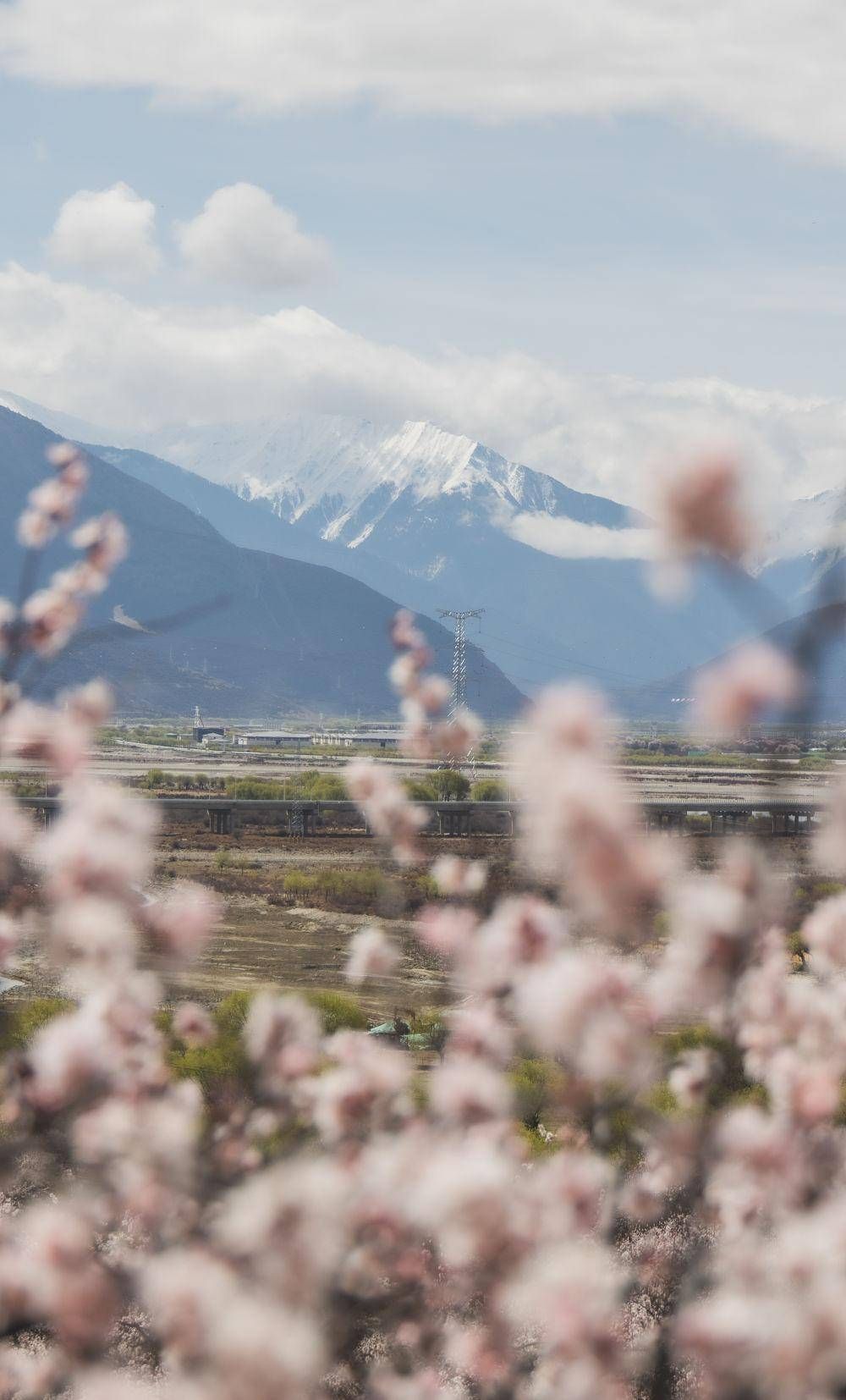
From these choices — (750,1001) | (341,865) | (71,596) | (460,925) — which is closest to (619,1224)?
(750,1001)

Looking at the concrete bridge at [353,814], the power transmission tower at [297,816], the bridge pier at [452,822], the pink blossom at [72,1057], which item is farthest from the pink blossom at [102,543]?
the power transmission tower at [297,816]

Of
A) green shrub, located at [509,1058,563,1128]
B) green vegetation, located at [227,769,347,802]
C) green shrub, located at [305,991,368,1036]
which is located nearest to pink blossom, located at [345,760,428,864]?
green shrub, located at [509,1058,563,1128]

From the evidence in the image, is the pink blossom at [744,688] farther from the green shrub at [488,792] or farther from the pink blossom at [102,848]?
the green shrub at [488,792]

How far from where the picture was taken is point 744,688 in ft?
9.89

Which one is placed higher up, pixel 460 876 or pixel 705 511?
pixel 705 511

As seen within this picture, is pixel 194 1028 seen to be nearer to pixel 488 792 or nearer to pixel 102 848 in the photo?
pixel 102 848

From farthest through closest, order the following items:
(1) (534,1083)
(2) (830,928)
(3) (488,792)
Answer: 1. (3) (488,792)
2. (1) (534,1083)
3. (2) (830,928)

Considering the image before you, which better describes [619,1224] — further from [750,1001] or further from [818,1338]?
[818,1338]

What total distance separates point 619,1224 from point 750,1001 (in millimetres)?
9150

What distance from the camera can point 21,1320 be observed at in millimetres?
4691

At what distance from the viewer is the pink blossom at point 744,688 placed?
2.98m

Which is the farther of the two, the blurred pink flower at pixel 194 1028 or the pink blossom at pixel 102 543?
the blurred pink flower at pixel 194 1028

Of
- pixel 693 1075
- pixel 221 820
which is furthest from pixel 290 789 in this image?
pixel 693 1075

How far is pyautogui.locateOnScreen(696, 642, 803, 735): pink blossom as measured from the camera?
298cm
